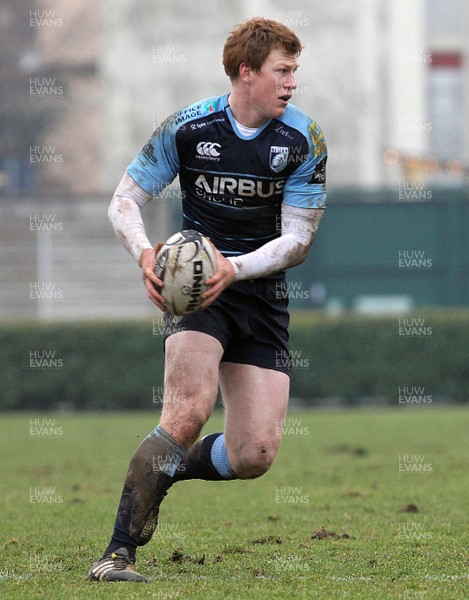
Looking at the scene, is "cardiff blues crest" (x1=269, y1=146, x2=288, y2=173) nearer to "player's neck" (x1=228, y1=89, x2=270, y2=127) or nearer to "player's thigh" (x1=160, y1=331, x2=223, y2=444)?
"player's neck" (x1=228, y1=89, x2=270, y2=127)

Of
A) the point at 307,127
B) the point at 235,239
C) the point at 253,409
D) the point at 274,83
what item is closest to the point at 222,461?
the point at 253,409

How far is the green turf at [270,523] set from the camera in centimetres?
617

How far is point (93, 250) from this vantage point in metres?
32.3

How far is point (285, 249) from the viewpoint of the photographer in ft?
21.8

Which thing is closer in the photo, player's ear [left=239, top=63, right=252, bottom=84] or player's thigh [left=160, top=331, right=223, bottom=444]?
player's thigh [left=160, top=331, right=223, bottom=444]

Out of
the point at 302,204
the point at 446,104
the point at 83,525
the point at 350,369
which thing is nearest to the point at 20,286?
the point at 350,369

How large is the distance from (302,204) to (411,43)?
3613cm

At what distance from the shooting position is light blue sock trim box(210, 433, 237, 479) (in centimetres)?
710

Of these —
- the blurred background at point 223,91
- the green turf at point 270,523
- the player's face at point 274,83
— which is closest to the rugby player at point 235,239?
the player's face at point 274,83

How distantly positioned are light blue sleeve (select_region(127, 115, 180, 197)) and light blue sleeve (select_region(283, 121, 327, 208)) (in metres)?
0.60

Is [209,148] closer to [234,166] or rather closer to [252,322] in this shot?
[234,166]

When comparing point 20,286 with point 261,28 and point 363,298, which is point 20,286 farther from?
point 261,28

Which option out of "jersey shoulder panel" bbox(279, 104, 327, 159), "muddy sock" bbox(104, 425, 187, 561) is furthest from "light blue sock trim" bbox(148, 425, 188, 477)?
"jersey shoulder panel" bbox(279, 104, 327, 159)

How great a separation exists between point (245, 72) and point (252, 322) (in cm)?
126
